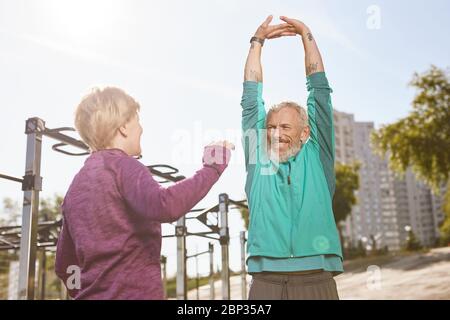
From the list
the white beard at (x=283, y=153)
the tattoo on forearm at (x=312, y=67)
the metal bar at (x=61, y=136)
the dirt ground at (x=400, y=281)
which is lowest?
the dirt ground at (x=400, y=281)

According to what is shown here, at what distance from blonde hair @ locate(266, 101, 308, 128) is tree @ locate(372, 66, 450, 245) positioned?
54.1ft

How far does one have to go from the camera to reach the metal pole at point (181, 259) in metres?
5.70

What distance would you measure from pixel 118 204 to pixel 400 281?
51.8 feet

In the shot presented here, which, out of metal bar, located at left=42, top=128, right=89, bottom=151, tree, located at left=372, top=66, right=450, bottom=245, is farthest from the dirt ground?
metal bar, located at left=42, top=128, right=89, bottom=151

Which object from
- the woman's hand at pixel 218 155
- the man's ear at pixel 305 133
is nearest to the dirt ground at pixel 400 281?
the man's ear at pixel 305 133

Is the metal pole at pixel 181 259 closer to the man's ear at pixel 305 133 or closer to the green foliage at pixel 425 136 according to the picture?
the man's ear at pixel 305 133

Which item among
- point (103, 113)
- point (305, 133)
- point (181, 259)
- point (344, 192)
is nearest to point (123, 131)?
point (103, 113)

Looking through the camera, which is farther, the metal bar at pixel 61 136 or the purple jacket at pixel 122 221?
the metal bar at pixel 61 136

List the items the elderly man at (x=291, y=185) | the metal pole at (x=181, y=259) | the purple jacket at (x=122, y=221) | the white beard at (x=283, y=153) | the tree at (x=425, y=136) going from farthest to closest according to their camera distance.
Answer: the tree at (x=425, y=136)
the metal pole at (x=181, y=259)
the white beard at (x=283, y=153)
the elderly man at (x=291, y=185)
the purple jacket at (x=122, y=221)

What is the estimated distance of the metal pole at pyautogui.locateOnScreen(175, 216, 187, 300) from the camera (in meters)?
5.70

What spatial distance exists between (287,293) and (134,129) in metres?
0.71

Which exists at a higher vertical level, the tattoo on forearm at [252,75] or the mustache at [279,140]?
the tattoo on forearm at [252,75]

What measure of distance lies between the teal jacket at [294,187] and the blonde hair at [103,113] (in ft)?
1.79
